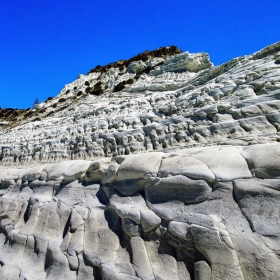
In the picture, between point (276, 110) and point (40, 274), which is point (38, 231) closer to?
point (40, 274)

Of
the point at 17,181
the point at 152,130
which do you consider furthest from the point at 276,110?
the point at 17,181

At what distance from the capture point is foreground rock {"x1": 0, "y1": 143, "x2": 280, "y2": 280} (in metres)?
3.15

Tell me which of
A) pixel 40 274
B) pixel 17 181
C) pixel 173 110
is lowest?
pixel 40 274

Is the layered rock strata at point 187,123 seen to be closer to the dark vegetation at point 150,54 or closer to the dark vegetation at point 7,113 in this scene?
the dark vegetation at point 150,54

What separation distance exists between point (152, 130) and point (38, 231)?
4917mm

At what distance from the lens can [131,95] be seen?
57.4 feet

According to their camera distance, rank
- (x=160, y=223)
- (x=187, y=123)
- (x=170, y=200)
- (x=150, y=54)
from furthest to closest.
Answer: (x=150, y=54) < (x=187, y=123) < (x=170, y=200) < (x=160, y=223)

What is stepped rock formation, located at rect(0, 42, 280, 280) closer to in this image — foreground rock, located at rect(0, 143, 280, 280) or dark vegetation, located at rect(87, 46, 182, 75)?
foreground rock, located at rect(0, 143, 280, 280)

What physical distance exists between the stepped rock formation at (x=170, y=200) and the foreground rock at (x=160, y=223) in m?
0.02

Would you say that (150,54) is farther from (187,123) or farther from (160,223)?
(160,223)

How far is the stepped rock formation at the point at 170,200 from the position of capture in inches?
129

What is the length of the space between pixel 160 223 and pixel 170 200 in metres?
0.49

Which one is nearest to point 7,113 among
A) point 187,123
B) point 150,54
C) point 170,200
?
point 150,54

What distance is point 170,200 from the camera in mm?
4176
